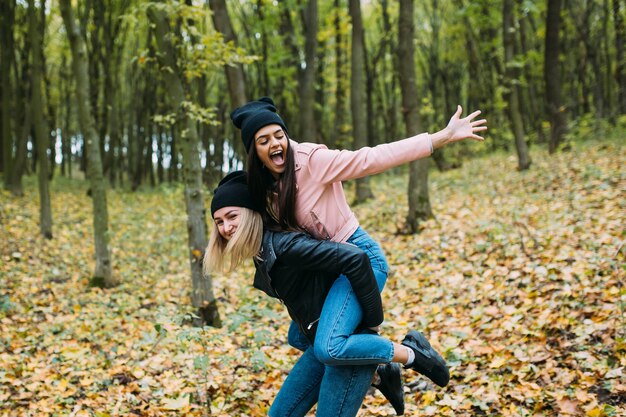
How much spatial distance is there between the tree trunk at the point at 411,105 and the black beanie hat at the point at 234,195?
252 inches

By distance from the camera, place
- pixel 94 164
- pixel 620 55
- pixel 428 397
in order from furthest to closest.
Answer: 1. pixel 620 55
2. pixel 94 164
3. pixel 428 397

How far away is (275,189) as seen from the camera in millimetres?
3066

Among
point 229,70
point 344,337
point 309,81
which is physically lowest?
point 344,337

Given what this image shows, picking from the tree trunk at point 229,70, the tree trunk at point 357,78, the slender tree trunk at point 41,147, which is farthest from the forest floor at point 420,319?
the tree trunk at point 357,78

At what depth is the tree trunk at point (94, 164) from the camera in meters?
8.67

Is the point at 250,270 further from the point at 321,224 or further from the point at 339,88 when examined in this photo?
the point at 339,88

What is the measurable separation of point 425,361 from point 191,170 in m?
4.48

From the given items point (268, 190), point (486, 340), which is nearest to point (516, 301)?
point (486, 340)

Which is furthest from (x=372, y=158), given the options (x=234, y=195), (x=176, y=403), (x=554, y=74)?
(x=554, y=74)

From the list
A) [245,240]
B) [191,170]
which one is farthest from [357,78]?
[245,240]

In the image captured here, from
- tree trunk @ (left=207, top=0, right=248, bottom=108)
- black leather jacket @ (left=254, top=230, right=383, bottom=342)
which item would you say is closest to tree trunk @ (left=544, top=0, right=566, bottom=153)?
tree trunk @ (left=207, top=0, right=248, bottom=108)

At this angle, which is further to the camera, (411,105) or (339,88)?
(339,88)

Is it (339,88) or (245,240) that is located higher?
(339,88)

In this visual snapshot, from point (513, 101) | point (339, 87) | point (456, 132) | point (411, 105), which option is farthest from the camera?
point (339, 87)
